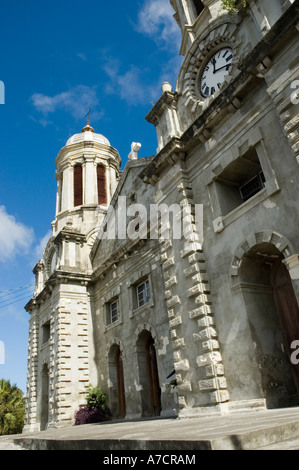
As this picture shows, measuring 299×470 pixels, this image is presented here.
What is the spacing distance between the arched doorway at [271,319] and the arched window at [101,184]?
17863 millimetres

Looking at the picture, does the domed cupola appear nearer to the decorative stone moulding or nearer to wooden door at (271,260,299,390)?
the decorative stone moulding

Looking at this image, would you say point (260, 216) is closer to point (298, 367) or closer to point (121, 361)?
point (298, 367)

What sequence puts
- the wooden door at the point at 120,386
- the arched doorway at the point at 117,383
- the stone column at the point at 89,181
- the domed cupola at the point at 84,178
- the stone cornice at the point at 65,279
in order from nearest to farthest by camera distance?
1. the wooden door at the point at 120,386
2. the arched doorway at the point at 117,383
3. the stone cornice at the point at 65,279
4. the domed cupola at the point at 84,178
5. the stone column at the point at 89,181

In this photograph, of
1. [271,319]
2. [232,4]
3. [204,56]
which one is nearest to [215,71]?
[204,56]

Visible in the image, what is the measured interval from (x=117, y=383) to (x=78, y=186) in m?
14.7

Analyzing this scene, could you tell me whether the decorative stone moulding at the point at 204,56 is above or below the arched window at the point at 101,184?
below

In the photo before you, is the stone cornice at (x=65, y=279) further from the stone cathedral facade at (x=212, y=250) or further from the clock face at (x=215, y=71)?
the clock face at (x=215, y=71)

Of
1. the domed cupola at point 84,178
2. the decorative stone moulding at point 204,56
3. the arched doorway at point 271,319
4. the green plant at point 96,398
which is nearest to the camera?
the arched doorway at point 271,319

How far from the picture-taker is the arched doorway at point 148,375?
15227mm

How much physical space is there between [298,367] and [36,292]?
66.8 feet

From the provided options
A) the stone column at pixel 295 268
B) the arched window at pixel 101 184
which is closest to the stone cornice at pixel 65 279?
the arched window at pixel 101 184
